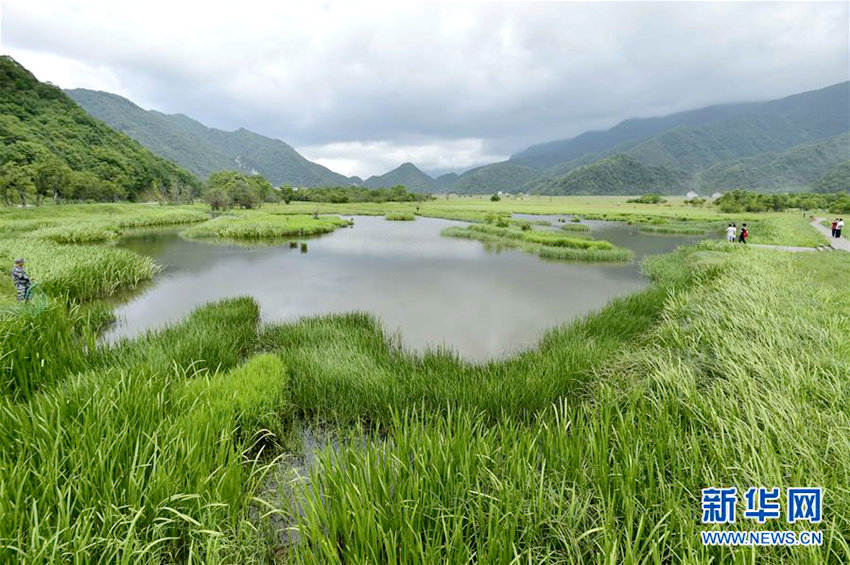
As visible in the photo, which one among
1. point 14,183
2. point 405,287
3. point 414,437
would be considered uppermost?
point 14,183

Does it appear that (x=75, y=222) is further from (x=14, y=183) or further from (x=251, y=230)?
(x=14, y=183)

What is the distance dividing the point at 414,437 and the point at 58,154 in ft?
373

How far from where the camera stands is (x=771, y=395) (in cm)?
415

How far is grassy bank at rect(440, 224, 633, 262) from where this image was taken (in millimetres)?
24844

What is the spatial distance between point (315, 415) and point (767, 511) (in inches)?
235

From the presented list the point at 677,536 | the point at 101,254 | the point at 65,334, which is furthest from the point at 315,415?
the point at 101,254

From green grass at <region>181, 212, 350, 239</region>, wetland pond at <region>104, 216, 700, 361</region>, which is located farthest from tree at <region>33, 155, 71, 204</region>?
wetland pond at <region>104, 216, 700, 361</region>

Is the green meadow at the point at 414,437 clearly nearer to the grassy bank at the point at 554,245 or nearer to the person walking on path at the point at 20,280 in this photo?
the person walking on path at the point at 20,280

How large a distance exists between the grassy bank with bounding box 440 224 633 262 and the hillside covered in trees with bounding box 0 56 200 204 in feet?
203

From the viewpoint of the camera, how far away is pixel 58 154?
76562 mm

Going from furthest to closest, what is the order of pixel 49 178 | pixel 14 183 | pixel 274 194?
pixel 274 194
pixel 49 178
pixel 14 183

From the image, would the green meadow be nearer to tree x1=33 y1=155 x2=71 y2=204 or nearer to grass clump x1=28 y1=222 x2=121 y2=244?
grass clump x1=28 y1=222 x2=121 y2=244

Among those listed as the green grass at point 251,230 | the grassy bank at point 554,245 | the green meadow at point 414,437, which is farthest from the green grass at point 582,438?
the green grass at point 251,230

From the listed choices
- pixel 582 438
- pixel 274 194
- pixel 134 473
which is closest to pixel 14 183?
pixel 274 194
